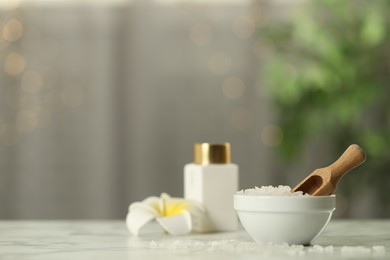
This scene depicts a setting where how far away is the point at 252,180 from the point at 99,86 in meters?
0.77

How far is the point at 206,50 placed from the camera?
325cm

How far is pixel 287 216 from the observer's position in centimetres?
111

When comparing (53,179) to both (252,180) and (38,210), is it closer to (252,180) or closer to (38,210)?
(38,210)

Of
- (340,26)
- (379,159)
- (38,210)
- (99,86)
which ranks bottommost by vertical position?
(38,210)

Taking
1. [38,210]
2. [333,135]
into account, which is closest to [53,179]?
[38,210]

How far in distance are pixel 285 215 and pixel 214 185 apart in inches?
11.6

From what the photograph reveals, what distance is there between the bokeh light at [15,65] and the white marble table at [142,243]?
1.75 meters

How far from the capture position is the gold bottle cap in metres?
1.39

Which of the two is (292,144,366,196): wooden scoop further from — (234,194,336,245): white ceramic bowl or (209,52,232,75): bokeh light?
(209,52,232,75): bokeh light

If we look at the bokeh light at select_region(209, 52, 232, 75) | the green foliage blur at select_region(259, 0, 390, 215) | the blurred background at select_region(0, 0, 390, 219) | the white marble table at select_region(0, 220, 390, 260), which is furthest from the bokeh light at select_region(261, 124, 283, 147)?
the white marble table at select_region(0, 220, 390, 260)

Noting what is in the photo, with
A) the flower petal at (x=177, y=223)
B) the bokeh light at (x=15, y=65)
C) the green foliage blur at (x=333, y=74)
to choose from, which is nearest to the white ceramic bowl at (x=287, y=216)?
the flower petal at (x=177, y=223)

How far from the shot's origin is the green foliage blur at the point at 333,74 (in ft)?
9.00

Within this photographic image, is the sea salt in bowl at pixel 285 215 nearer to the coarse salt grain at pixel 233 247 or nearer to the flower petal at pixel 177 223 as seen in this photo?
the coarse salt grain at pixel 233 247

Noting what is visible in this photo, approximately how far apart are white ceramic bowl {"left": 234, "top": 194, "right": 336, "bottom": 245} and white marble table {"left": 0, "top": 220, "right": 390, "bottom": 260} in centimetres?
3
